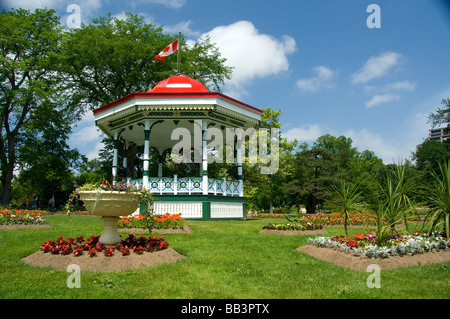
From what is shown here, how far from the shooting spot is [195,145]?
73.4 feet

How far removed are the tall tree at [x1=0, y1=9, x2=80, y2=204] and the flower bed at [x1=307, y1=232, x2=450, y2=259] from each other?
25141 millimetres

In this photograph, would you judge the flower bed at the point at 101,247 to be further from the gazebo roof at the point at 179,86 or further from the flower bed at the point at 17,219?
the gazebo roof at the point at 179,86

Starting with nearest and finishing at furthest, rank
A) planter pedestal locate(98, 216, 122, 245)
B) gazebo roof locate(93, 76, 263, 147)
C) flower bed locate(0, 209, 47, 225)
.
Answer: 1. planter pedestal locate(98, 216, 122, 245)
2. flower bed locate(0, 209, 47, 225)
3. gazebo roof locate(93, 76, 263, 147)

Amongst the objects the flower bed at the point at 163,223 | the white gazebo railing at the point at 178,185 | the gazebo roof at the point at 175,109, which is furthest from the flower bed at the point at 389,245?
the gazebo roof at the point at 175,109

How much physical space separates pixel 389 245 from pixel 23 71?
1173 inches

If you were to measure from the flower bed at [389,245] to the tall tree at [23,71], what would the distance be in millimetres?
25141

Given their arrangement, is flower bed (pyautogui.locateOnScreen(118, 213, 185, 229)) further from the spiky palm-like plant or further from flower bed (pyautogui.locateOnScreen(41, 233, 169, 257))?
the spiky palm-like plant

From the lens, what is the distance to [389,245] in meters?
6.24

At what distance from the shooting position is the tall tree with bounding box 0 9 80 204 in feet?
83.5

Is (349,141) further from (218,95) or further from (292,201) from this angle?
(218,95)

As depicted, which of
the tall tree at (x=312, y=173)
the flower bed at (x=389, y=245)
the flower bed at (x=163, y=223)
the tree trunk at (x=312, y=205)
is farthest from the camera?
the tree trunk at (x=312, y=205)

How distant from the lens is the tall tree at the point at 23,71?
83.5ft

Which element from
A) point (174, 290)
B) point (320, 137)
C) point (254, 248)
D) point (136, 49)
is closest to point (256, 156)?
point (136, 49)

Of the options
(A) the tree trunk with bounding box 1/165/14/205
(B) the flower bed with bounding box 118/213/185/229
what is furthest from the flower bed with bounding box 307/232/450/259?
(A) the tree trunk with bounding box 1/165/14/205
